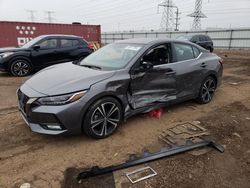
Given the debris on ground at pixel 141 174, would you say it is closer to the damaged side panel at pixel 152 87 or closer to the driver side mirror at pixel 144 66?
the damaged side panel at pixel 152 87

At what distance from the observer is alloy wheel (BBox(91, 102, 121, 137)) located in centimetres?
362

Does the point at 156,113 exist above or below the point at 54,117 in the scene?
below

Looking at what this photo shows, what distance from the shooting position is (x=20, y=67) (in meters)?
8.78

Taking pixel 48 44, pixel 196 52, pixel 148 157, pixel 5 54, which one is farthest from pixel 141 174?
pixel 48 44

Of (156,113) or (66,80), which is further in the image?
(156,113)

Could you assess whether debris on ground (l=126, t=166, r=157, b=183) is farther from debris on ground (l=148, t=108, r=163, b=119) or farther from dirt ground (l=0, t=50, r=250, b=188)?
debris on ground (l=148, t=108, r=163, b=119)

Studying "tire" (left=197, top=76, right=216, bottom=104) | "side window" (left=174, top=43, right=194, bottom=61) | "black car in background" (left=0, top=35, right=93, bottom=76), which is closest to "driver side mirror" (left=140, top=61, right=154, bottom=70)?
"side window" (left=174, top=43, right=194, bottom=61)

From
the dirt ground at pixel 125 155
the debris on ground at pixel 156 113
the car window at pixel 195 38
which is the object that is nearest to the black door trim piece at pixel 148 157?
the dirt ground at pixel 125 155

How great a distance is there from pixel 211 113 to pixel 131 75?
2.20 meters

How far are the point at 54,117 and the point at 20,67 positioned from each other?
635cm

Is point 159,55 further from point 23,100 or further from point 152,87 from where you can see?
point 23,100

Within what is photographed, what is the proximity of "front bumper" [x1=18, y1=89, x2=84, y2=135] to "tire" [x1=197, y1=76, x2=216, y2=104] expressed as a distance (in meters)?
3.13

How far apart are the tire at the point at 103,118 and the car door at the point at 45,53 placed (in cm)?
623

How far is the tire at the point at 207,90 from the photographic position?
5.44 metres
